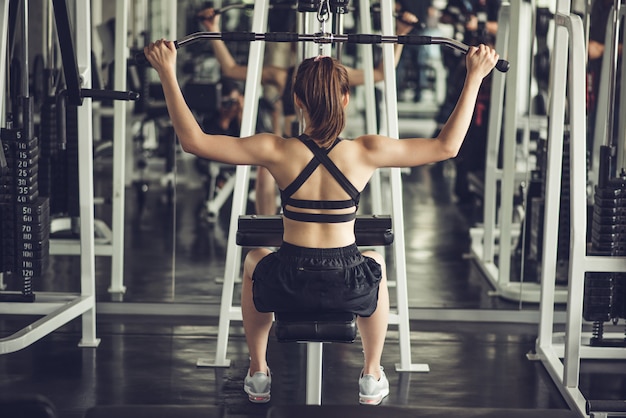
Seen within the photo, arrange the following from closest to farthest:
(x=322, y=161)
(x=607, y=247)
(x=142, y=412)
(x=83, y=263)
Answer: (x=142, y=412) → (x=322, y=161) → (x=607, y=247) → (x=83, y=263)

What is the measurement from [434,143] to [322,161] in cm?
35

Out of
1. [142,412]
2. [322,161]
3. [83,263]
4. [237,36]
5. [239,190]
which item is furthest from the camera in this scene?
[83,263]

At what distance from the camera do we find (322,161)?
304 cm

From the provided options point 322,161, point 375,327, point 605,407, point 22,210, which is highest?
point 322,161

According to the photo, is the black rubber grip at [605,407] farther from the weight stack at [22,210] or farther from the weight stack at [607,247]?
the weight stack at [22,210]

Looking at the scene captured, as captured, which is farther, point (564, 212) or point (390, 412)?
point (564, 212)

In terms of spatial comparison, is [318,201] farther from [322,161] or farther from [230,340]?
[230,340]

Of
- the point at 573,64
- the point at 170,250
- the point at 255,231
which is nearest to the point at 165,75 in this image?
the point at 255,231

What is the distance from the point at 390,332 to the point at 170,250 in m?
1.62

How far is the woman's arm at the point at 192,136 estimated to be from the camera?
2.91 meters

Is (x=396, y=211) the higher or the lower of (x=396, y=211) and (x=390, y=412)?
the higher

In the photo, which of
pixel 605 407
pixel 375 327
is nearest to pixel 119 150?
pixel 375 327

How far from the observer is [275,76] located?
485 cm

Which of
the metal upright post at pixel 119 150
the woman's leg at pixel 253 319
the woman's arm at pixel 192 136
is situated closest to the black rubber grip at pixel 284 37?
the woman's arm at pixel 192 136
